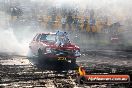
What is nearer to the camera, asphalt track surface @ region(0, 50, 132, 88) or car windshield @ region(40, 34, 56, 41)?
asphalt track surface @ region(0, 50, 132, 88)

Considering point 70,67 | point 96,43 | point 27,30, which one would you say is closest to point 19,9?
point 27,30

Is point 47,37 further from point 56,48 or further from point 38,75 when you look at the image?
point 38,75

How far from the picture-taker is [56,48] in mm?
14164

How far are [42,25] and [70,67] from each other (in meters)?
13.7

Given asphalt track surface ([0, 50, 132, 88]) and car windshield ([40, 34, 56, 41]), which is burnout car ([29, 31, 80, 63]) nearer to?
car windshield ([40, 34, 56, 41])

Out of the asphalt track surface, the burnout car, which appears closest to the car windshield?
the burnout car

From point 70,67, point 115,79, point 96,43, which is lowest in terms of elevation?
point 96,43

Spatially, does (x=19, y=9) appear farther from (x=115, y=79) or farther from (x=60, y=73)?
(x=115, y=79)

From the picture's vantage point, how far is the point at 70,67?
1339 centimetres

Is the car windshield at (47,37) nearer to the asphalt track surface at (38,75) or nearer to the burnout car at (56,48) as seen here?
the burnout car at (56,48)

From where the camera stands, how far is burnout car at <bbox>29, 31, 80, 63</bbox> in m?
14.1

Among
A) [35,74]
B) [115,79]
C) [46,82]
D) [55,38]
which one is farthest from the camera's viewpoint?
[55,38]

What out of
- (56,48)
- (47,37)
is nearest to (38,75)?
(56,48)

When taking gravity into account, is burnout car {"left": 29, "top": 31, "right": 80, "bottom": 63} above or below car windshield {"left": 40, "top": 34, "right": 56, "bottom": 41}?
below
